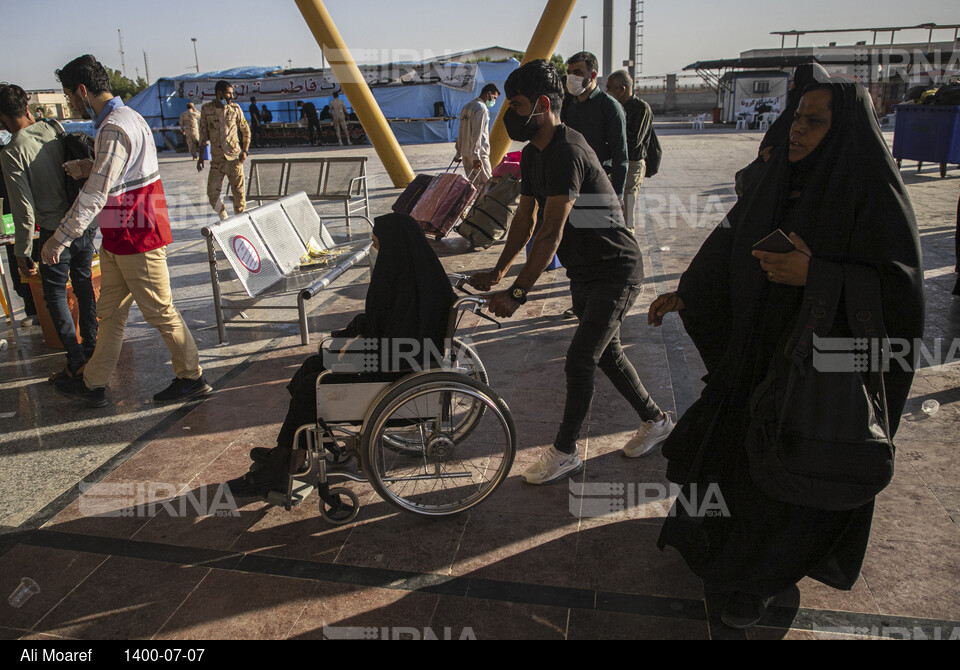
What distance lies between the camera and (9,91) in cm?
440

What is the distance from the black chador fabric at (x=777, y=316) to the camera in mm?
2088

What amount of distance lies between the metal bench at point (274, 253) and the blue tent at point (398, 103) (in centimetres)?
1831

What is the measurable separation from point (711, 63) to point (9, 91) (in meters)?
33.0

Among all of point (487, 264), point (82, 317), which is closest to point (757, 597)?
point (82, 317)

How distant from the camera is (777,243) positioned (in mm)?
2164

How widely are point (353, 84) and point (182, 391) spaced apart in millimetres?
7591

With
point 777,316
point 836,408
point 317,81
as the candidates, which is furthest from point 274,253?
point 317,81

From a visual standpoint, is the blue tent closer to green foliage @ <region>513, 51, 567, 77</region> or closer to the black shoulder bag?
green foliage @ <region>513, 51, 567, 77</region>

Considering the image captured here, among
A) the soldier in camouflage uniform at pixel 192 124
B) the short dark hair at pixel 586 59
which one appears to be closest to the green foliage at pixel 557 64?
the short dark hair at pixel 586 59

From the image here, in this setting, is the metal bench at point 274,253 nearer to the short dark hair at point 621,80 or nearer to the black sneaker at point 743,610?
the short dark hair at point 621,80

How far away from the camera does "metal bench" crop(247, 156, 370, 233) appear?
852cm

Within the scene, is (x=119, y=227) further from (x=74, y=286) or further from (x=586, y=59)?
(x=586, y=59)

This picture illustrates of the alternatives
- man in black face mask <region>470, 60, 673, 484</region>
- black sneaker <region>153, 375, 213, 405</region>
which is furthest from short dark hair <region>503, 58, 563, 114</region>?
black sneaker <region>153, 375, 213, 405</region>
